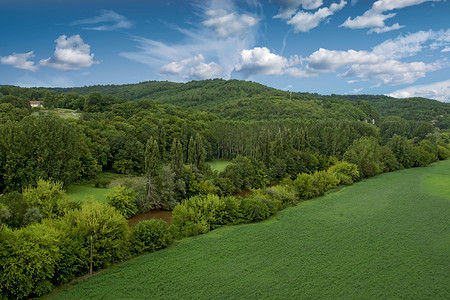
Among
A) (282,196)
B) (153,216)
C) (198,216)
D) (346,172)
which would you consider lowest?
(153,216)

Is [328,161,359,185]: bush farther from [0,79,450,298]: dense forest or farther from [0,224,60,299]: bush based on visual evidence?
[0,224,60,299]: bush

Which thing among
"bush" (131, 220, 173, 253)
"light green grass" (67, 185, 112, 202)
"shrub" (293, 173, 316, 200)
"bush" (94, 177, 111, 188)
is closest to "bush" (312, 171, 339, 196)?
"shrub" (293, 173, 316, 200)

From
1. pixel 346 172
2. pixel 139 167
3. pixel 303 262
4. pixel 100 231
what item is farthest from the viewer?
pixel 139 167

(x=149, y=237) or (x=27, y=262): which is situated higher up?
(x=27, y=262)

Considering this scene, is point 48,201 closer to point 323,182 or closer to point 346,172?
point 323,182

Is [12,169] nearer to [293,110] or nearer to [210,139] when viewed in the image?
[210,139]

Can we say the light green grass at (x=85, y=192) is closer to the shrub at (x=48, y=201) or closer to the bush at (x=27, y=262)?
the shrub at (x=48, y=201)

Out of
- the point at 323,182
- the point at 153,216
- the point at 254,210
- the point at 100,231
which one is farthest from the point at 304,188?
the point at 100,231

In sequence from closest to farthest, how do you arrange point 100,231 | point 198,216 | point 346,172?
point 100,231, point 198,216, point 346,172
